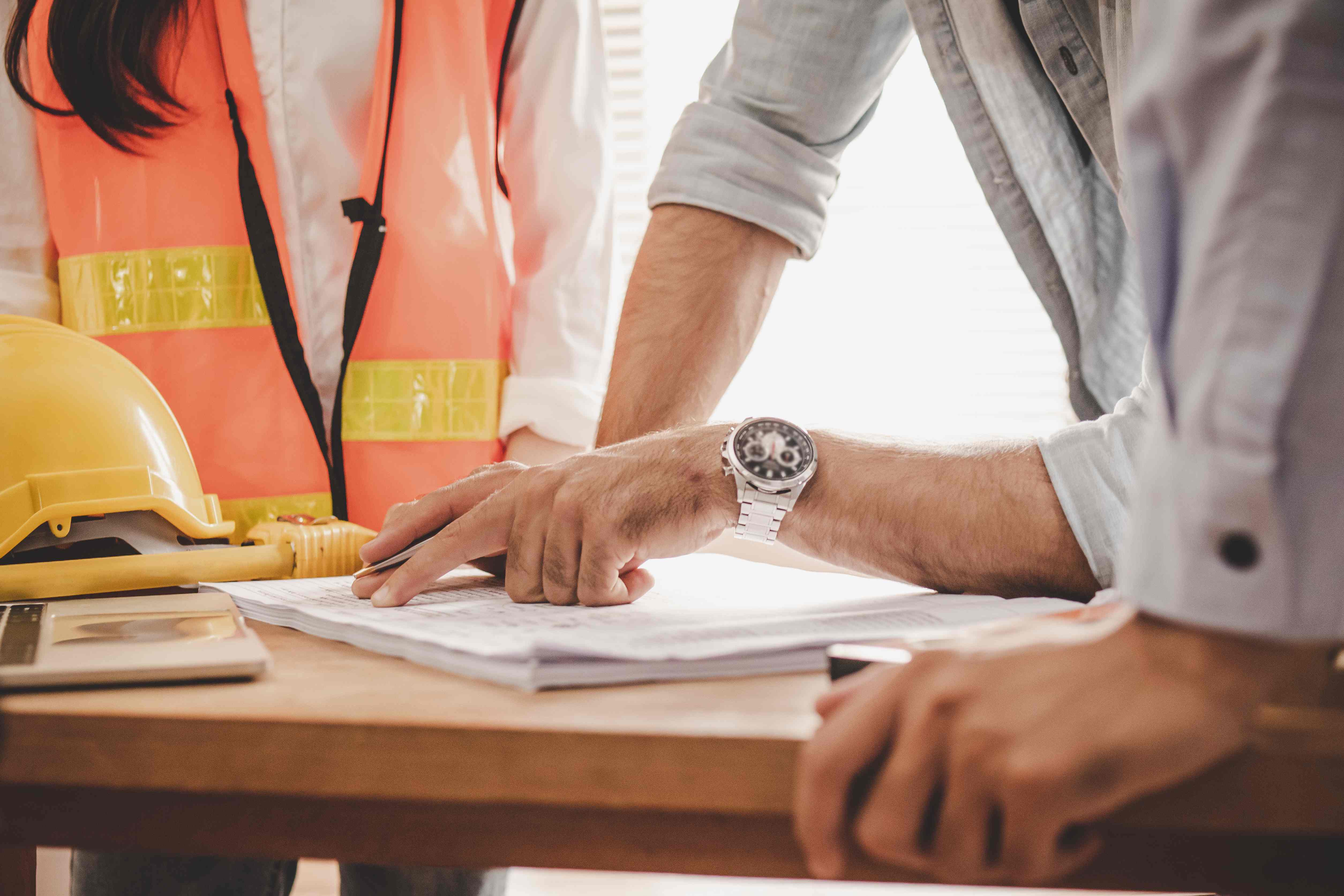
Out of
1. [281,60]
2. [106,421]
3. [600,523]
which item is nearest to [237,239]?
[281,60]

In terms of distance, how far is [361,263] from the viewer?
1136 mm

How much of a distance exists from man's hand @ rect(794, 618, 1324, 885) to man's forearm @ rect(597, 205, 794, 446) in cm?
64

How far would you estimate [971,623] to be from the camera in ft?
1.48

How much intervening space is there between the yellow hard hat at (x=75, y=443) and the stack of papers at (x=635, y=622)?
11 centimetres

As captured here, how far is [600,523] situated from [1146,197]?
0.35m

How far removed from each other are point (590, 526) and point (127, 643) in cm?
25

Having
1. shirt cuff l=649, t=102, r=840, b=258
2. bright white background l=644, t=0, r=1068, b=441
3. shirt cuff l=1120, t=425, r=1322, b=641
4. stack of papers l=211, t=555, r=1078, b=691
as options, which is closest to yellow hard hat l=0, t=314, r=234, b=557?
stack of papers l=211, t=555, r=1078, b=691

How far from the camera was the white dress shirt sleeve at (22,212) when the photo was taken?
1.15m

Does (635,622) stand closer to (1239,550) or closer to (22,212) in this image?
(1239,550)

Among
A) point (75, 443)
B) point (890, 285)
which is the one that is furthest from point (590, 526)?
point (890, 285)

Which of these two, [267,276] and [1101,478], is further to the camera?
[267,276]

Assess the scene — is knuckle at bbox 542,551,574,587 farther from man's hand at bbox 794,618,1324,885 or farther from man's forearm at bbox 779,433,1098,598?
man's hand at bbox 794,618,1324,885

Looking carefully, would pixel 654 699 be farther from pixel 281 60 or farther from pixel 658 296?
pixel 281 60

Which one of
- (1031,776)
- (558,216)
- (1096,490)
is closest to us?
(1031,776)
